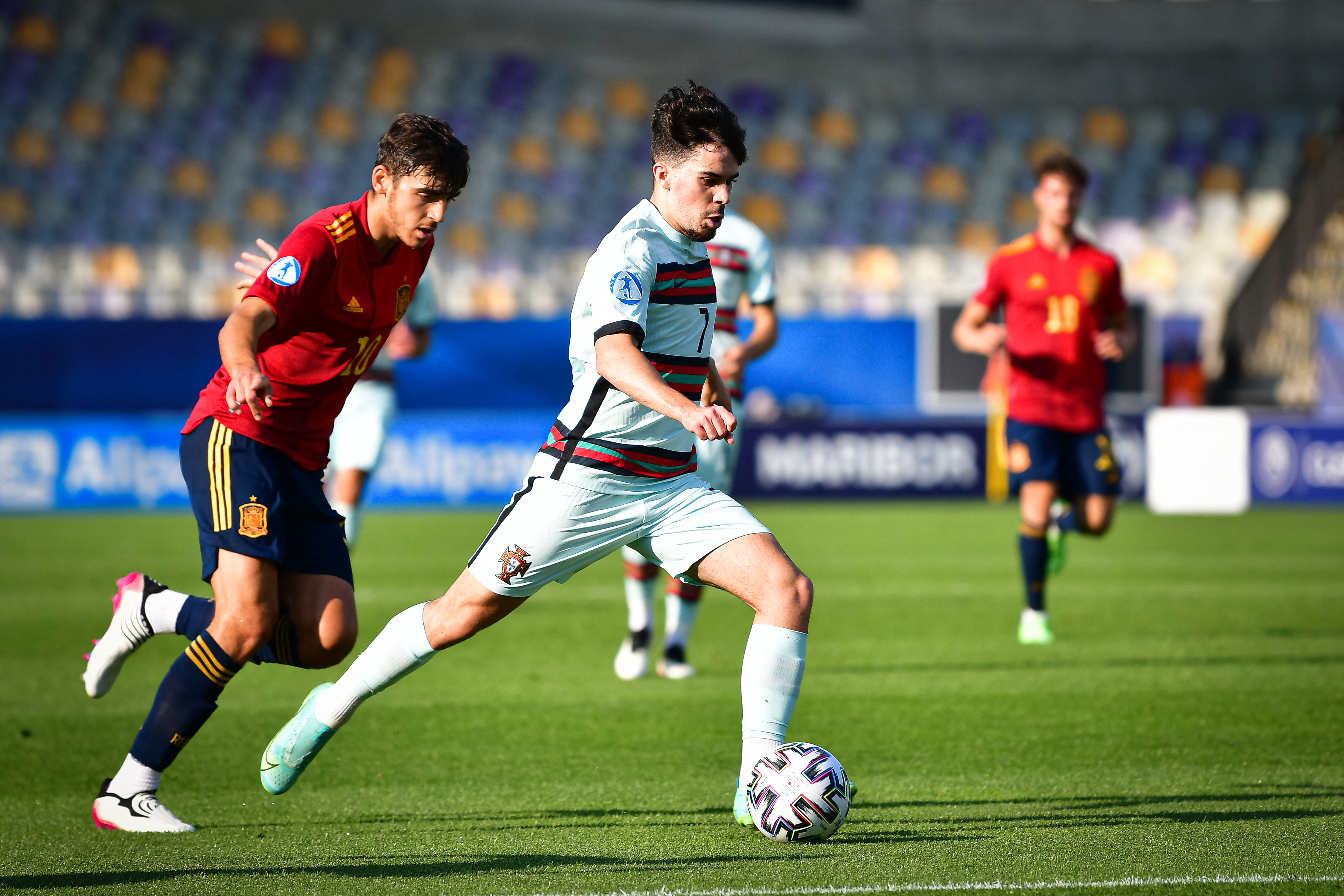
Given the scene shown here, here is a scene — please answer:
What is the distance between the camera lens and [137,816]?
14.2ft

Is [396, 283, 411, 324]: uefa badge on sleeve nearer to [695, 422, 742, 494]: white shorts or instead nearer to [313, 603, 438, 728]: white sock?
[313, 603, 438, 728]: white sock

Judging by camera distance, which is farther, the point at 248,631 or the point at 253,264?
the point at 253,264

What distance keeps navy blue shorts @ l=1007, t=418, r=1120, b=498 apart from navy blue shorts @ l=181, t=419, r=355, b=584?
4.56 meters

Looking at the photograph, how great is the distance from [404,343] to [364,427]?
590 mm

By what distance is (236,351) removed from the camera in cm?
403

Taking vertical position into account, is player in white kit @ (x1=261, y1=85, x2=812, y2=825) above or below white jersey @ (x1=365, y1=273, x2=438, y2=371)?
below

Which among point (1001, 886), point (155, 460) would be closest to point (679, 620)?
point (1001, 886)

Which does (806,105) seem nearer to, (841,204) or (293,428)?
(841,204)

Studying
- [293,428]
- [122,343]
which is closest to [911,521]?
[122,343]

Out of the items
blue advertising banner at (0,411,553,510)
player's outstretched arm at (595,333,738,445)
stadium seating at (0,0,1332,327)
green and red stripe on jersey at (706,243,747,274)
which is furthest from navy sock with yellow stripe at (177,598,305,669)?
stadium seating at (0,0,1332,327)

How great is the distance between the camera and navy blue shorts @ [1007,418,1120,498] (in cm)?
821

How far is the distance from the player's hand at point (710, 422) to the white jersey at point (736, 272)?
141 inches

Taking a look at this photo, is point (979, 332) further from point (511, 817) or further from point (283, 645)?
point (283, 645)

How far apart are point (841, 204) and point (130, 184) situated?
11.0 m
